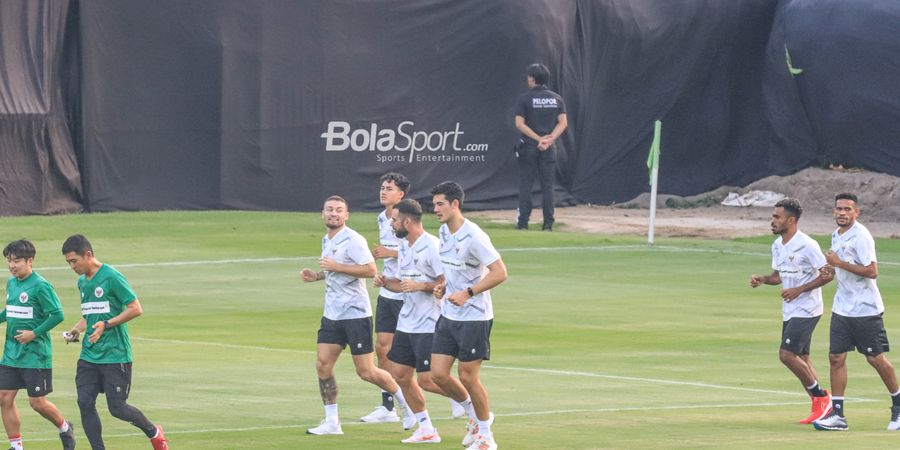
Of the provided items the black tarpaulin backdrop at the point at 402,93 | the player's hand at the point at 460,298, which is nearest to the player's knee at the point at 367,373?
the player's hand at the point at 460,298

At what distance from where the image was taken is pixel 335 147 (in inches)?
1314

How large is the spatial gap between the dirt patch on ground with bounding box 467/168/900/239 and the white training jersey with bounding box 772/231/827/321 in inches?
658

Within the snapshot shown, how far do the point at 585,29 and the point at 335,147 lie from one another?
19.1 feet

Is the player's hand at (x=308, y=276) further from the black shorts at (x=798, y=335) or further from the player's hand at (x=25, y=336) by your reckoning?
the black shorts at (x=798, y=335)

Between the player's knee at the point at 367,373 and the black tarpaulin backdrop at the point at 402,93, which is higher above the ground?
the black tarpaulin backdrop at the point at 402,93

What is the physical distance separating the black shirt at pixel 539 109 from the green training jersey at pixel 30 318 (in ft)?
58.1

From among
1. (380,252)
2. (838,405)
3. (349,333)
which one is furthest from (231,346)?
(838,405)

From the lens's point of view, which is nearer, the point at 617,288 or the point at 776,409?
the point at 776,409

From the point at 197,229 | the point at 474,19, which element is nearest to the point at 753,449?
the point at 197,229

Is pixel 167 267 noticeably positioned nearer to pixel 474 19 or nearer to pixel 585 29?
pixel 474 19

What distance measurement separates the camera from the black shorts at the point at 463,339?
1384 cm

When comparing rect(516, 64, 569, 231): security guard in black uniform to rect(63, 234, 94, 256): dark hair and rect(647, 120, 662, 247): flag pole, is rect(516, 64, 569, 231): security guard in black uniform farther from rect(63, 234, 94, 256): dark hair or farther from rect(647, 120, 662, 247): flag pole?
rect(63, 234, 94, 256): dark hair

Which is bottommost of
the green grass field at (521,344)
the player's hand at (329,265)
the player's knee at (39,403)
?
the green grass field at (521,344)

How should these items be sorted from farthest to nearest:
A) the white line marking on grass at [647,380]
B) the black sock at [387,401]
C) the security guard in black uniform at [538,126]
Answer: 1. the security guard in black uniform at [538,126]
2. the white line marking on grass at [647,380]
3. the black sock at [387,401]
